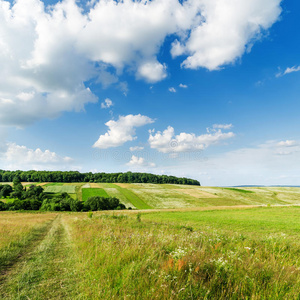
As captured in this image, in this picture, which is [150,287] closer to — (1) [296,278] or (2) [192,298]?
(2) [192,298]

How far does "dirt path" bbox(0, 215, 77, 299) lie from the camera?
4.69 metres

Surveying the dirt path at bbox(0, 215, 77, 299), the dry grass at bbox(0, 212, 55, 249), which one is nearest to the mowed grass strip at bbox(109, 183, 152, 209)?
the dry grass at bbox(0, 212, 55, 249)

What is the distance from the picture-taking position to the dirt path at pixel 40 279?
15.4ft

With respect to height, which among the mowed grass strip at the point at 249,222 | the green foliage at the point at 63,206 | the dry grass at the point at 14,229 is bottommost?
the green foliage at the point at 63,206

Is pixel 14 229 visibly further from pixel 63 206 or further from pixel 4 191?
pixel 4 191

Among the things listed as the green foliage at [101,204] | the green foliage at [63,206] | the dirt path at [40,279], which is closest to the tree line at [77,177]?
the green foliage at [101,204]

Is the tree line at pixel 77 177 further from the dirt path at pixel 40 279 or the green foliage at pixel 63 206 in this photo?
the dirt path at pixel 40 279

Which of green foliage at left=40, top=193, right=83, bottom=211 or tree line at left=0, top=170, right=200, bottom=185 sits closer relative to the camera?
green foliage at left=40, top=193, right=83, bottom=211

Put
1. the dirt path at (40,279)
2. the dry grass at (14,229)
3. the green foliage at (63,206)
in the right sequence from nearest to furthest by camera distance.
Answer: the dirt path at (40,279)
the dry grass at (14,229)
the green foliage at (63,206)

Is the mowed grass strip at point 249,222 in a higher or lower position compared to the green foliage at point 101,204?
higher

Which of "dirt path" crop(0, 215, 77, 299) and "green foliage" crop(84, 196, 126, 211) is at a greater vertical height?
"dirt path" crop(0, 215, 77, 299)

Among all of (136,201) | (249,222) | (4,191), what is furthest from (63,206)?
(249,222)

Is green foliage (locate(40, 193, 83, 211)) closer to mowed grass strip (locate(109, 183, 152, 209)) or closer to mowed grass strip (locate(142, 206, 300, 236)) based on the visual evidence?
mowed grass strip (locate(109, 183, 152, 209))

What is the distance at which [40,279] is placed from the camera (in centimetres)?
565
